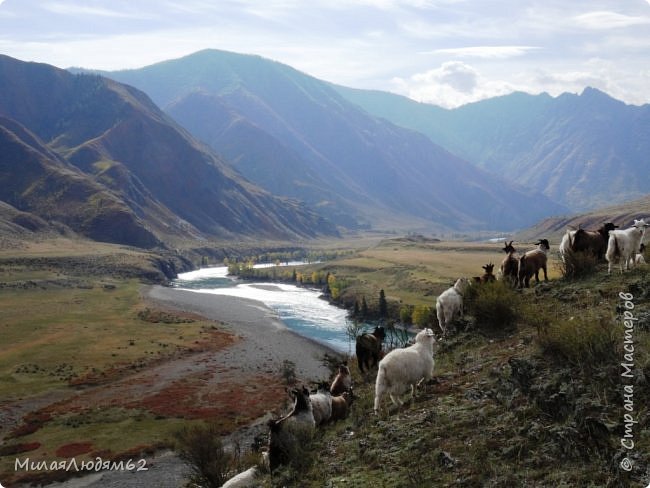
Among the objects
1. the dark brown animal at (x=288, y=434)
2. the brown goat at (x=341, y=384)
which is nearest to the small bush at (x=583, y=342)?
the dark brown animal at (x=288, y=434)

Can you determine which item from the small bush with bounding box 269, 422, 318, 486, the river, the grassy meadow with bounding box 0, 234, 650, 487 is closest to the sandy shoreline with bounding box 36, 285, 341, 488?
the river

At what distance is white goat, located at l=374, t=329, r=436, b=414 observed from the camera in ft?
48.9

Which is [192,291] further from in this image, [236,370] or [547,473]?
[547,473]

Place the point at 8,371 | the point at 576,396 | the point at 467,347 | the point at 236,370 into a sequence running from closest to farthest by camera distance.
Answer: the point at 576,396
the point at 467,347
the point at 8,371
the point at 236,370

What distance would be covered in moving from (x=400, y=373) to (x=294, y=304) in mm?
120032

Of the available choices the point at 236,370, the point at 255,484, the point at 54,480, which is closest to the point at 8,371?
the point at 236,370

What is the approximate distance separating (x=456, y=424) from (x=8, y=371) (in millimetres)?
70870

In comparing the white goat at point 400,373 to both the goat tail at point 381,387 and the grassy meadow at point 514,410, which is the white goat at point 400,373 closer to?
the goat tail at point 381,387

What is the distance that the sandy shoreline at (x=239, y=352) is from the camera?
123ft

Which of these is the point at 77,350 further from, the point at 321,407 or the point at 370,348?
the point at 321,407

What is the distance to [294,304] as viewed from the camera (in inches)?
5271

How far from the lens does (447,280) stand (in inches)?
5325

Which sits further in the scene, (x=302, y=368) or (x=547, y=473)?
(x=302, y=368)

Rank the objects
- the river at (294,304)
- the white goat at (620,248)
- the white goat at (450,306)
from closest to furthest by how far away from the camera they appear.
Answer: the white goat at (620,248)
the white goat at (450,306)
the river at (294,304)
